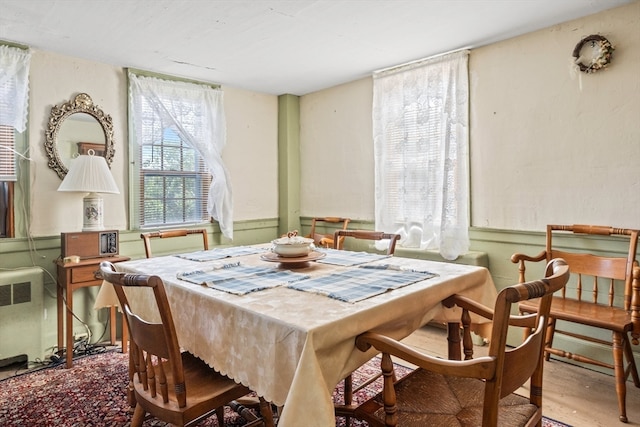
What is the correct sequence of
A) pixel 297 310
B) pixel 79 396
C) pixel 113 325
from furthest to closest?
pixel 113 325 → pixel 79 396 → pixel 297 310

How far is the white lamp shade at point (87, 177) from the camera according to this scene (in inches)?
115

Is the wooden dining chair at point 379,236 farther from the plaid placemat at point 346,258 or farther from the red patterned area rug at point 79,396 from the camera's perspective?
the red patterned area rug at point 79,396

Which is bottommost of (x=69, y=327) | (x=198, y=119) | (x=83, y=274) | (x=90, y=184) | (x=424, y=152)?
(x=69, y=327)

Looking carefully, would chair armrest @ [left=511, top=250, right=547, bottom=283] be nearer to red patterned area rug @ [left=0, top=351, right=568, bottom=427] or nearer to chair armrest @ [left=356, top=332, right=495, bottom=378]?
red patterned area rug @ [left=0, top=351, right=568, bottom=427]

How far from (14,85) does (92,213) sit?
106 cm

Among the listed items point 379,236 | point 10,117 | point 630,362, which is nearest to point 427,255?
point 379,236

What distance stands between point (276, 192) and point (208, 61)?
1732 millimetres

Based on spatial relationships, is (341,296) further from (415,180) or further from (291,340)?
(415,180)

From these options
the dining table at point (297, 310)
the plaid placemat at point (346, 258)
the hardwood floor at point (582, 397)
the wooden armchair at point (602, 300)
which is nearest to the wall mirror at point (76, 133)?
the dining table at point (297, 310)

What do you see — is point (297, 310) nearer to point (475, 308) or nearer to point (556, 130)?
point (475, 308)

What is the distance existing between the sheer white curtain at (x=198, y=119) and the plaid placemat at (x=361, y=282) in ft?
8.03

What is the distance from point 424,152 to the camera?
3445mm

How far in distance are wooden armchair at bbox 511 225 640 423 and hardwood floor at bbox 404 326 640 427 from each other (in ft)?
0.29

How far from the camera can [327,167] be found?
443cm
